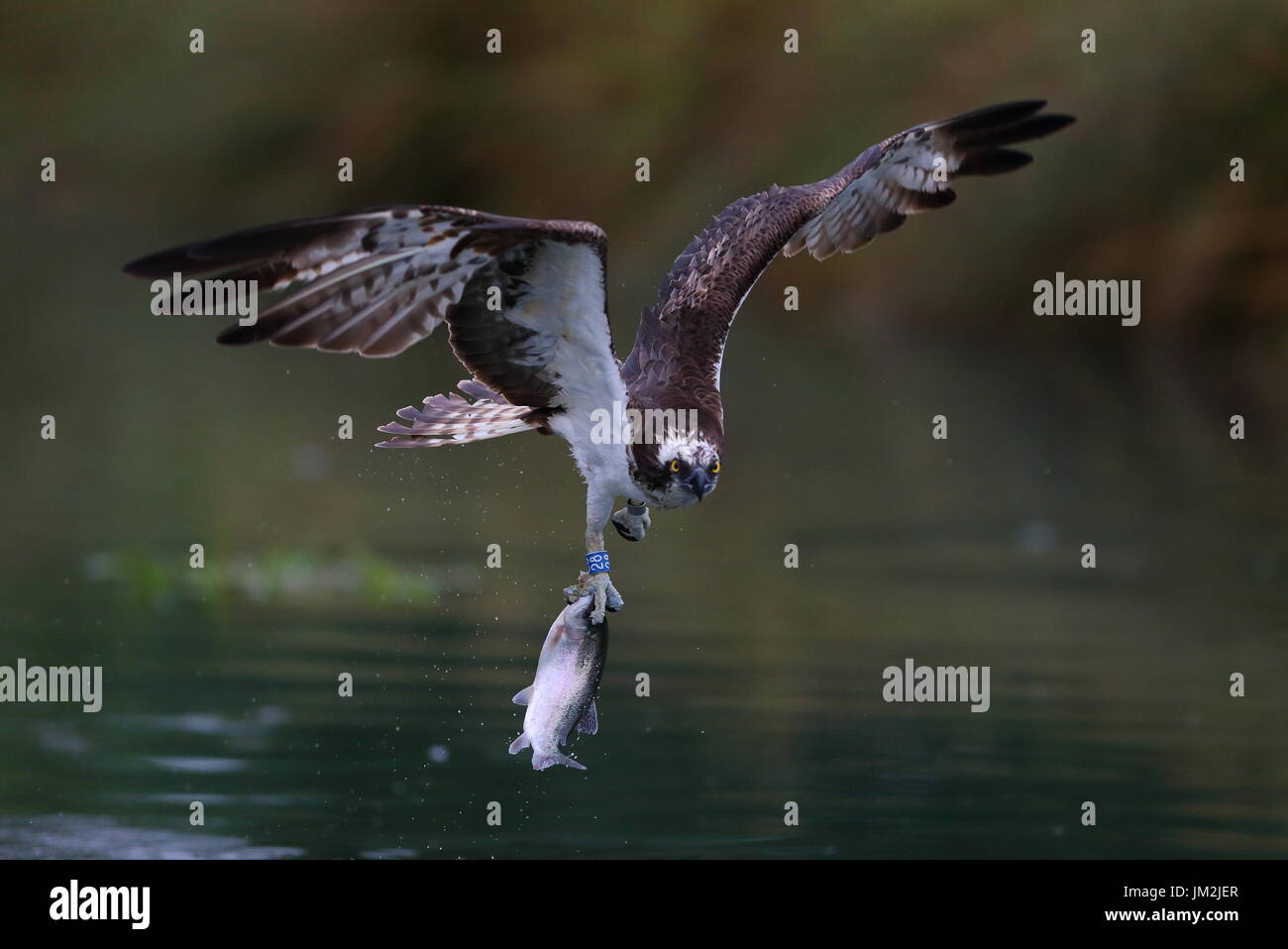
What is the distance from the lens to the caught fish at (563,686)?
991 cm

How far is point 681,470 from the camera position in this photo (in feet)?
35.2

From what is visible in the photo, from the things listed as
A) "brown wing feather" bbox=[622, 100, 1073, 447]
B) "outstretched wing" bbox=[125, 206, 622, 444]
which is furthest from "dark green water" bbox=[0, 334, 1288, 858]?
"outstretched wing" bbox=[125, 206, 622, 444]

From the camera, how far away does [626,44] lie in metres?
57.9

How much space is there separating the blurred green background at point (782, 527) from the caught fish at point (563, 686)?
1842mm

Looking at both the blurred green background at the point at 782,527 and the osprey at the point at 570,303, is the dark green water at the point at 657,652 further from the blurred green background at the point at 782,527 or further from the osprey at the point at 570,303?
the osprey at the point at 570,303

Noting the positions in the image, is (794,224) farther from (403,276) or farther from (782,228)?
(403,276)

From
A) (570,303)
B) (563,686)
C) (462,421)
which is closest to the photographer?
(563,686)

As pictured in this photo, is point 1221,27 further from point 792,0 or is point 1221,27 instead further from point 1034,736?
point 1034,736

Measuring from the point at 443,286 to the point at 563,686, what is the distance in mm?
1925

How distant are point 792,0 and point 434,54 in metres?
10.8

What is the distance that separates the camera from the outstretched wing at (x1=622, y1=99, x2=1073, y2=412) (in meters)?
11.9

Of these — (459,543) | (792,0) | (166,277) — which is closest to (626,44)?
(792,0)

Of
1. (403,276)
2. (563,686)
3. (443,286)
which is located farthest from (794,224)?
(563,686)

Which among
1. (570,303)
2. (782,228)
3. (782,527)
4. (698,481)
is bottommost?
(698,481)
